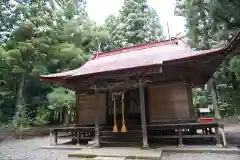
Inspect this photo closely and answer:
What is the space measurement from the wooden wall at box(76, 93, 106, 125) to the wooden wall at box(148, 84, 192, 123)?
2.05 m

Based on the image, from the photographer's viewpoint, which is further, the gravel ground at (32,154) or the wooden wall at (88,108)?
the wooden wall at (88,108)

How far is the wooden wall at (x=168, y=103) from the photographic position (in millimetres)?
7121

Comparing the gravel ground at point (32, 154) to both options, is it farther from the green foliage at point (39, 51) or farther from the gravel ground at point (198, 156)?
the green foliage at point (39, 51)

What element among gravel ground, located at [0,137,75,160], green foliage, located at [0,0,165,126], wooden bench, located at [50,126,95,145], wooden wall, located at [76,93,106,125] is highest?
green foliage, located at [0,0,165,126]

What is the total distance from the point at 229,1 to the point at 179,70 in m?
4.21

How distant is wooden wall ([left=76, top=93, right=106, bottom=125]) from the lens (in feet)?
27.7

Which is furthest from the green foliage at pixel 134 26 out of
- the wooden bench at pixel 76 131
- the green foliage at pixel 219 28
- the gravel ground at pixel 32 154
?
the gravel ground at pixel 32 154

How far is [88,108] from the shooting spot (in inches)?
346

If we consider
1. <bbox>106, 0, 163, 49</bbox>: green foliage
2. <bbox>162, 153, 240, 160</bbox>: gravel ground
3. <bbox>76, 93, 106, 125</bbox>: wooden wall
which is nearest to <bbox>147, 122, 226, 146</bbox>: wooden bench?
<bbox>162, 153, 240, 160</bbox>: gravel ground

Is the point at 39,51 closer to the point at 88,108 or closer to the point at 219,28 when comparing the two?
the point at 88,108

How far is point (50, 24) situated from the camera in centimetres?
1398

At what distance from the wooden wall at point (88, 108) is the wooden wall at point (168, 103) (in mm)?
2051

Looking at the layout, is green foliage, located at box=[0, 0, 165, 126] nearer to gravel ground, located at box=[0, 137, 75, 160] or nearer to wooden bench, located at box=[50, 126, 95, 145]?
wooden bench, located at box=[50, 126, 95, 145]

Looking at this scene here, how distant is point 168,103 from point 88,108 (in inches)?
138
